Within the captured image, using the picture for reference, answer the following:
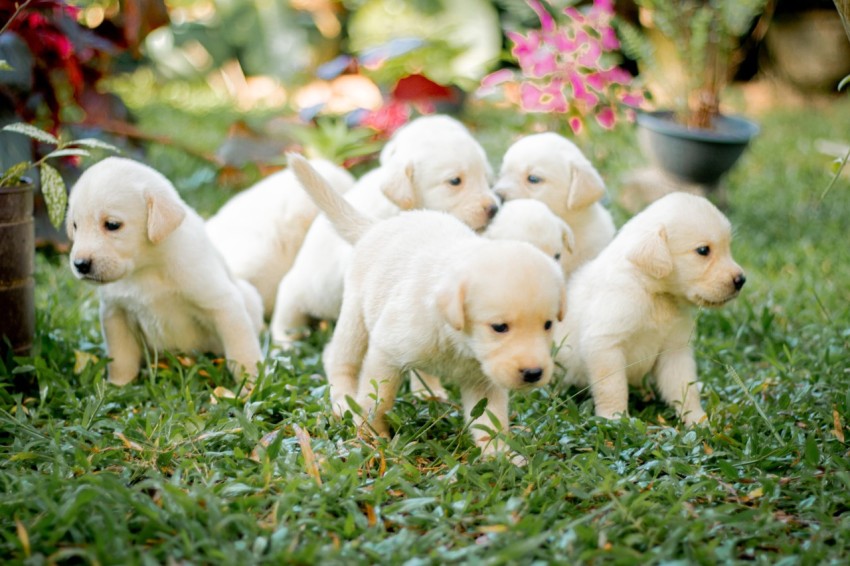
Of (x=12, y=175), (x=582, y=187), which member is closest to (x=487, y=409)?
(x=582, y=187)

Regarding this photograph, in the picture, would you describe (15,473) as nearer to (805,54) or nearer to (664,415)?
(664,415)

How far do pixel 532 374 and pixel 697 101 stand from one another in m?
4.74

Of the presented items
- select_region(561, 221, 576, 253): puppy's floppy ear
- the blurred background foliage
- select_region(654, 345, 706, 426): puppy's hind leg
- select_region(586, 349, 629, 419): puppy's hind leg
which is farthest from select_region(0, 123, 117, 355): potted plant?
select_region(654, 345, 706, 426): puppy's hind leg

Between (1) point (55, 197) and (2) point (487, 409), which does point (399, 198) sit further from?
(1) point (55, 197)

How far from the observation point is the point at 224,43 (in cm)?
995

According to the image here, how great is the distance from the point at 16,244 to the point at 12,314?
30 cm

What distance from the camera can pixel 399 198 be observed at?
13.8 ft

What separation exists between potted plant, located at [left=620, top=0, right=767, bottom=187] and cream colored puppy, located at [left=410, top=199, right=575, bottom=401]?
111 inches

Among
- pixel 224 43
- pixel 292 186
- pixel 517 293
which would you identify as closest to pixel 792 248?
pixel 292 186

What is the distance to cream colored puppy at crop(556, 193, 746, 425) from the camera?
356 cm

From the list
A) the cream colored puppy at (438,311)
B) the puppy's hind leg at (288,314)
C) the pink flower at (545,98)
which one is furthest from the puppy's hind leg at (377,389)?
the pink flower at (545,98)

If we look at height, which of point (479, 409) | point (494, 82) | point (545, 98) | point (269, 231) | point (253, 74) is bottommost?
point (479, 409)

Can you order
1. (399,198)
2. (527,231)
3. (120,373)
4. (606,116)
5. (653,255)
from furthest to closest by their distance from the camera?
(606,116), (399,198), (120,373), (527,231), (653,255)

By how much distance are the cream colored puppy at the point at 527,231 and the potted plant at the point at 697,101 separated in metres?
2.82
